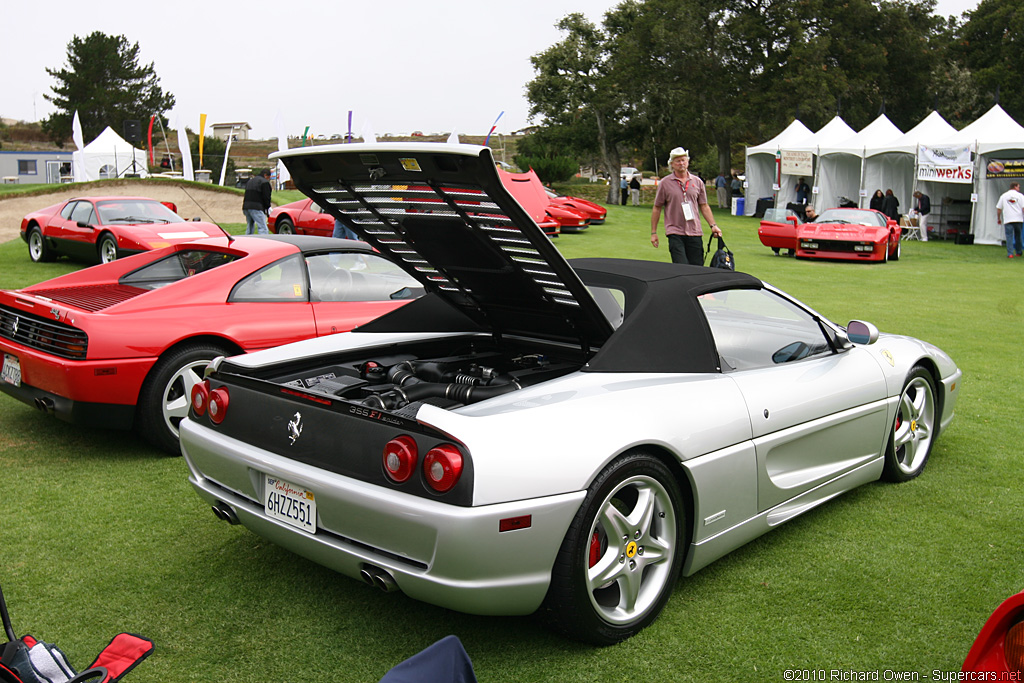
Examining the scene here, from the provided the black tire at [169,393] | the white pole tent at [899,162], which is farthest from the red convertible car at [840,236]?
the black tire at [169,393]

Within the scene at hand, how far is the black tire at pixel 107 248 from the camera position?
1329 cm

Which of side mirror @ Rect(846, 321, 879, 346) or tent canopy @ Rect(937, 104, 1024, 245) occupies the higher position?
tent canopy @ Rect(937, 104, 1024, 245)

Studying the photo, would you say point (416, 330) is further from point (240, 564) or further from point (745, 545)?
point (745, 545)

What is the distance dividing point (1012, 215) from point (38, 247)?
21972 millimetres

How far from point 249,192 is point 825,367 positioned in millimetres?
13553

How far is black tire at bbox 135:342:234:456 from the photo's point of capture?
4.81 meters

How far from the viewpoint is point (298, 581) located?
3.44 meters

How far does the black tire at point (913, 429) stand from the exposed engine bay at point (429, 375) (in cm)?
192

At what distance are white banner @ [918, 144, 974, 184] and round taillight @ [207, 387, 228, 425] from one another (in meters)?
26.3

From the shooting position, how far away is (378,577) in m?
2.71

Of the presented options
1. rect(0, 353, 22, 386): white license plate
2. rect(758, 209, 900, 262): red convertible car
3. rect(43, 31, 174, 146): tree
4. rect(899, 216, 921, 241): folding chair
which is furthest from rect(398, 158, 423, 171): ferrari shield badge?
rect(43, 31, 174, 146): tree

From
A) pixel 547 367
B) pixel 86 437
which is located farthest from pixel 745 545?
pixel 86 437

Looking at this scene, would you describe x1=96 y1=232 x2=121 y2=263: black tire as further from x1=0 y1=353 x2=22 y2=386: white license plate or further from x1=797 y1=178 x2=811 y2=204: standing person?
x1=797 y1=178 x2=811 y2=204: standing person

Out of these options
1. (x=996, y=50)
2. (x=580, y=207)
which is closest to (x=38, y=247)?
(x=580, y=207)
